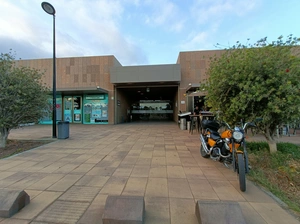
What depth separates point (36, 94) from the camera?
5945 millimetres

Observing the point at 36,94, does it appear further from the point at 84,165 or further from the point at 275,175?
the point at 275,175

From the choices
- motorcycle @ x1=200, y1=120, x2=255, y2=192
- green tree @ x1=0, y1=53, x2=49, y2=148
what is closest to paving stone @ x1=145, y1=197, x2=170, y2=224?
motorcycle @ x1=200, y1=120, x2=255, y2=192

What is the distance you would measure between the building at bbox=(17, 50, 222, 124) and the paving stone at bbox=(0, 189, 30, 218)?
10.9m

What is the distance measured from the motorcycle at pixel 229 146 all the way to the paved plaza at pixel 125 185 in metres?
0.23

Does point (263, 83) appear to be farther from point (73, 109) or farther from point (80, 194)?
point (73, 109)

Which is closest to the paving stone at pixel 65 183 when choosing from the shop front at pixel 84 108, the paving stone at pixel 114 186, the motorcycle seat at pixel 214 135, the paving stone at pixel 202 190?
the paving stone at pixel 114 186

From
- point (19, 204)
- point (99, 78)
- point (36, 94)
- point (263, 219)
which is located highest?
point (99, 78)

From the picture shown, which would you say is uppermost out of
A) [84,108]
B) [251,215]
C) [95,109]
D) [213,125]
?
[84,108]

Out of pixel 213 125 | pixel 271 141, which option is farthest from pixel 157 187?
pixel 271 141

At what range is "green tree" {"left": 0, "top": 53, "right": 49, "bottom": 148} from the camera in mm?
5343

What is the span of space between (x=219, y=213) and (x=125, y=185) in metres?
1.66

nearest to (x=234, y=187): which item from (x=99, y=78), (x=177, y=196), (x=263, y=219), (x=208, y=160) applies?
(x=263, y=219)

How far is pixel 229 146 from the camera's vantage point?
3521mm

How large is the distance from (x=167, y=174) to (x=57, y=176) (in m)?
2.28
